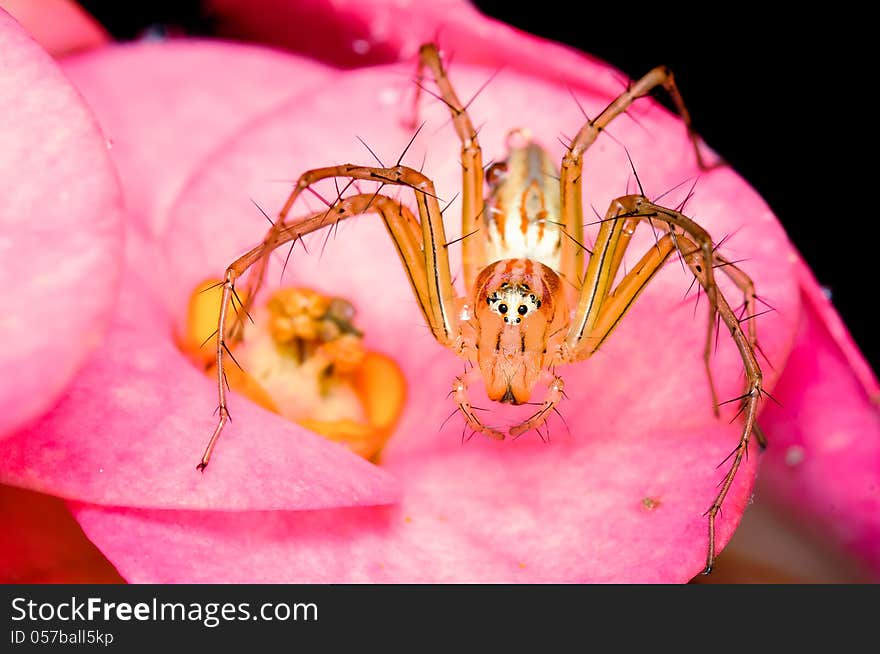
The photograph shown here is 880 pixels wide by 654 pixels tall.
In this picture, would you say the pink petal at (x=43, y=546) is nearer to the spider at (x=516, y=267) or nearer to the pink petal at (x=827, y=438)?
the spider at (x=516, y=267)

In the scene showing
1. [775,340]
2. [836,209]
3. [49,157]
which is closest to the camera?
[49,157]

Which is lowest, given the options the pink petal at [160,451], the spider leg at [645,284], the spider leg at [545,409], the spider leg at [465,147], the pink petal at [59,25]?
the pink petal at [160,451]

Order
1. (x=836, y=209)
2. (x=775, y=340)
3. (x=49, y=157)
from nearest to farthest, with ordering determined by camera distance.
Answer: (x=49, y=157)
(x=775, y=340)
(x=836, y=209)

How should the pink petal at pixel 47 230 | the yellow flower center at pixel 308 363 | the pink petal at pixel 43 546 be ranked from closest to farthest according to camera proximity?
the pink petal at pixel 47 230 → the pink petal at pixel 43 546 → the yellow flower center at pixel 308 363

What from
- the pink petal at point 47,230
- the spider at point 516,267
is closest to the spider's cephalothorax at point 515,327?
the spider at point 516,267

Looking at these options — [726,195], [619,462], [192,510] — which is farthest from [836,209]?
[192,510]

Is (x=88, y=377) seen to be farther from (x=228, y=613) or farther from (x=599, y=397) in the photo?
(x=599, y=397)
